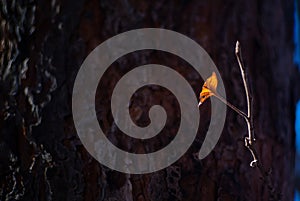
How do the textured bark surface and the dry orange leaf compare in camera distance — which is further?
the textured bark surface

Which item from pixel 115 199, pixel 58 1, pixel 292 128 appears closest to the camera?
pixel 115 199

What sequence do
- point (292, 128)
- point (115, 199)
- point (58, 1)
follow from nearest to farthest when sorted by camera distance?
point (115, 199)
point (58, 1)
point (292, 128)

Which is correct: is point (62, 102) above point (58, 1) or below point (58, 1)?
below

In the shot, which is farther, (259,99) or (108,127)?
(259,99)

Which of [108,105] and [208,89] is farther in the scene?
[108,105]

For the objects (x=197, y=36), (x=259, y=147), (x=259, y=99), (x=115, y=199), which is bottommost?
(x=115, y=199)

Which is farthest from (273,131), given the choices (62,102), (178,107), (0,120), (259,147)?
(0,120)

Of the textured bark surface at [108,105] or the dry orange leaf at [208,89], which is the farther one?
the textured bark surface at [108,105]

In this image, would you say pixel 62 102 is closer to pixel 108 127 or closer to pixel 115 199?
pixel 108 127
